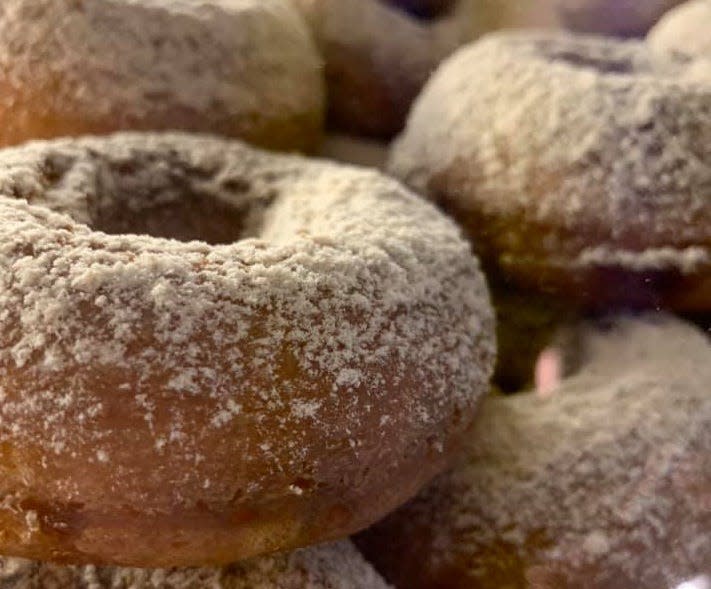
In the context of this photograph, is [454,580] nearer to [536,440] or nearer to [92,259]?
[536,440]

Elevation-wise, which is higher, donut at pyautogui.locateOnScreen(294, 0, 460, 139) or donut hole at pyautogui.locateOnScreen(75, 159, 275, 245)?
donut at pyautogui.locateOnScreen(294, 0, 460, 139)

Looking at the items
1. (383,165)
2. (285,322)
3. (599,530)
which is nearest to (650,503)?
(599,530)

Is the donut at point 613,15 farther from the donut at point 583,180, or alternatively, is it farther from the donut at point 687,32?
the donut at point 583,180

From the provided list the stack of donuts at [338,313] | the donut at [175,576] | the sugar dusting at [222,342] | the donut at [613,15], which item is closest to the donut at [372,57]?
the stack of donuts at [338,313]

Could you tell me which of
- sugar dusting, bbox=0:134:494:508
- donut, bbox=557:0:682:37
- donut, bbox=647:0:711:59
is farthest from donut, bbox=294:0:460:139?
sugar dusting, bbox=0:134:494:508

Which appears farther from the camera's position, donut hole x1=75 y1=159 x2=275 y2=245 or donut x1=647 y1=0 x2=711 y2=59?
donut x1=647 y1=0 x2=711 y2=59

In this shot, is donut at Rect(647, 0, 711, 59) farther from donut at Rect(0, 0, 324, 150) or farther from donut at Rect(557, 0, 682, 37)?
donut at Rect(0, 0, 324, 150)

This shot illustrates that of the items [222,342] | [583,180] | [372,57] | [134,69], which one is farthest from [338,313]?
[372,57]
